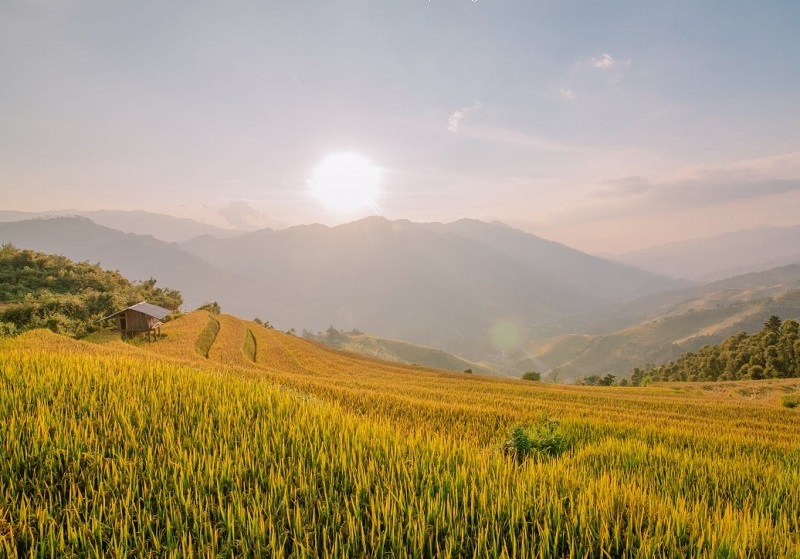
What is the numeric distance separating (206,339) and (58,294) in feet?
104

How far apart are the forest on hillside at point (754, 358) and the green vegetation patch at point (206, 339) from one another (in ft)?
260

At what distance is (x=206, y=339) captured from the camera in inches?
1959

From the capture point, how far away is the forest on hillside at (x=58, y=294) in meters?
43.4

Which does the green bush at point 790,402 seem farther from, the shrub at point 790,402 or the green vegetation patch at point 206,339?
the green vegetation patch at point 206,339

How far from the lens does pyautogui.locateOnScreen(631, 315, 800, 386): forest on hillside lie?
72938mm

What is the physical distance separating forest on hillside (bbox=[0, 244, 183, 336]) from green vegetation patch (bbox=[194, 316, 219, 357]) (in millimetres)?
13140

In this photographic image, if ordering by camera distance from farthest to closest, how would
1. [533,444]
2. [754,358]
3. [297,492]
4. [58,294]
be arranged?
[754,358] < [58,294] < [533,444] < [297,492]

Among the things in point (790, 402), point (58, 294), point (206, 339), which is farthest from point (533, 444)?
point (58, 294)

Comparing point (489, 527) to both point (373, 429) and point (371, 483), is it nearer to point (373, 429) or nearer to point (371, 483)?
point (371, 483)

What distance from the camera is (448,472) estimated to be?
4055mm

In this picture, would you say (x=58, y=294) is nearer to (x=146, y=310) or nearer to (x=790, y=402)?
(x=146, y=310)

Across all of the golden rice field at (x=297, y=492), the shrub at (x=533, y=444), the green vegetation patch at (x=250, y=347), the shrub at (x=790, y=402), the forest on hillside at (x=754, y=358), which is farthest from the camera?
the forest on hillside at (x=754, y=358)

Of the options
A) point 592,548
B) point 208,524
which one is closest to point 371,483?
point 208,524

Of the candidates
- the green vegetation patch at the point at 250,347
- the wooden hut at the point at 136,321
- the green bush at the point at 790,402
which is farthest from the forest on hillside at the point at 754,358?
the wooden hut at the point at 136,321
